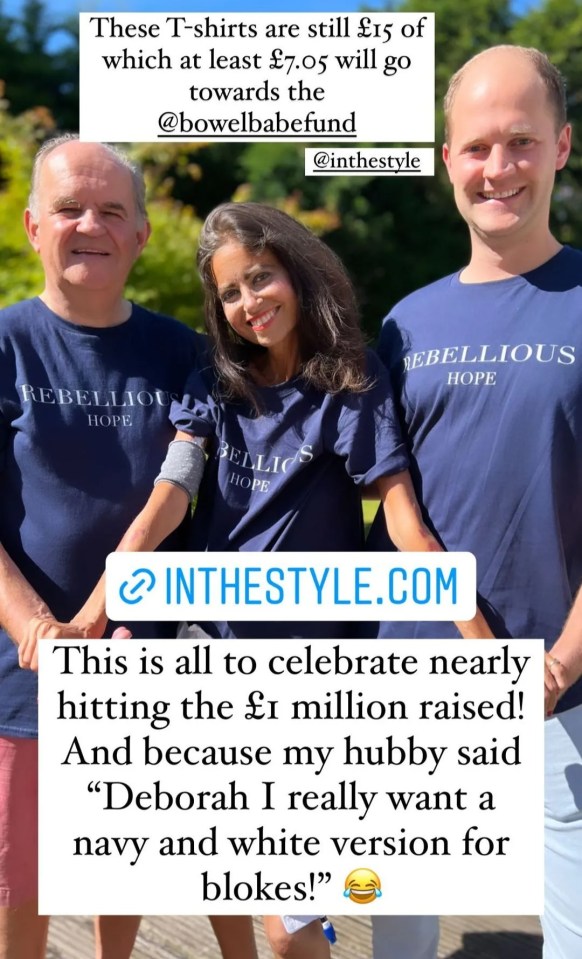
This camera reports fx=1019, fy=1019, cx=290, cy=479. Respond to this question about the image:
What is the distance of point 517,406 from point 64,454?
1.03m

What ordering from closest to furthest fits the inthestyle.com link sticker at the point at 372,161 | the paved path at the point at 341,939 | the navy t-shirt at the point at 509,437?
the navy t-shirt at the point at 509,437 < the inthestyle.com link sticker at the point at 372,161 < the paved path at the point at 341,939

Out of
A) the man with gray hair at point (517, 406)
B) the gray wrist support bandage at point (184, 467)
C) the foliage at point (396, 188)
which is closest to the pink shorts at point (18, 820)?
the gray wrist support bandage at point (184, 467)

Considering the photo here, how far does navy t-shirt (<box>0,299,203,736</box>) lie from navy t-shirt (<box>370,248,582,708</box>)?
659 mm

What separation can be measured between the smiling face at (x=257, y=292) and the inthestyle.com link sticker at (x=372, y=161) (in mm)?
332

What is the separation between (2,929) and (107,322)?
4.86 ft

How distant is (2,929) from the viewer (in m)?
2.45

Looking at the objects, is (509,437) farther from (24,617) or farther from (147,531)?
(24,617)

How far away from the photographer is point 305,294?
2340mm

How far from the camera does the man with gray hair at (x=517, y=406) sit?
2090mm

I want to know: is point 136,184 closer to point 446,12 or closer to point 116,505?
point 116,505

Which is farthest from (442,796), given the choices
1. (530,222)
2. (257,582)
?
(530,222)

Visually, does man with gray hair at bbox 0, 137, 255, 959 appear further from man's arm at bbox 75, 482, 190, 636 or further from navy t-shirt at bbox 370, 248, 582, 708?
navy t-shirt at bbox 370, 248, 582, 708

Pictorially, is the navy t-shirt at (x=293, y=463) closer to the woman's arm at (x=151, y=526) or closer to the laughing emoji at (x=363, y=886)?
the woman's arm at (x=151, y=526)

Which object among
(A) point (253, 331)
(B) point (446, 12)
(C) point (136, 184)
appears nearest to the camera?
(A) point (253, 331)
